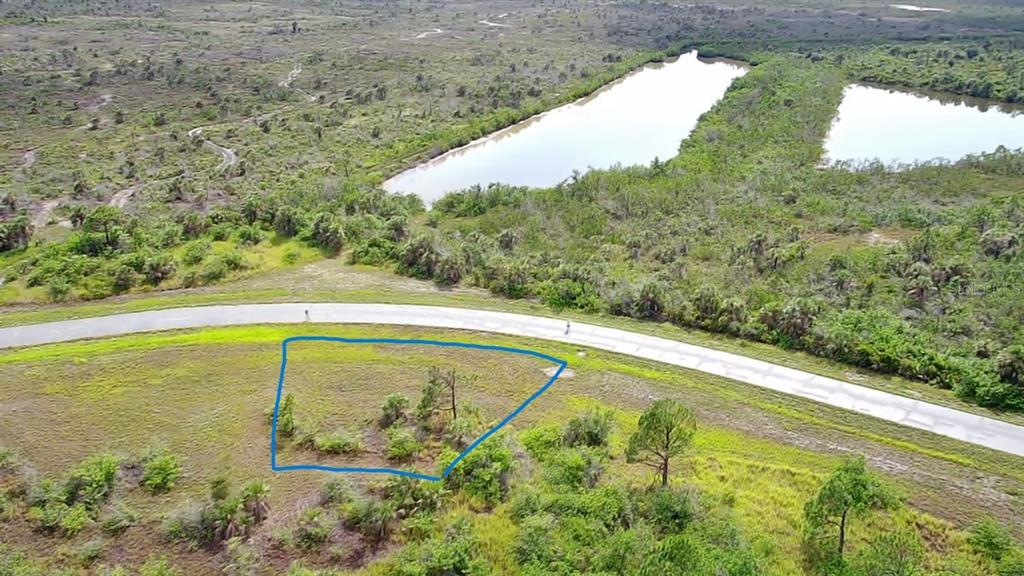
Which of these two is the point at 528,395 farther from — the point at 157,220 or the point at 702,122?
the point at 702,122

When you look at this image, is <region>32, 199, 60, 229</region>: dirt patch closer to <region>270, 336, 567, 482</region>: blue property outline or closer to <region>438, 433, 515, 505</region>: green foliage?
<region>270, 336, 567, 482</region>: blue property outline

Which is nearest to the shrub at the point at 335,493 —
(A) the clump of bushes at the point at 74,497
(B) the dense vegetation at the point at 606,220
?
(A) the clump of bushes at the point at 74,497

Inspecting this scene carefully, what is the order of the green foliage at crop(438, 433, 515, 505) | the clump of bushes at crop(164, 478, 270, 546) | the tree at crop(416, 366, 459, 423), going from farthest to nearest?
the tree at crop(416, 366, 459, 423), the green foliage at crop(438, 433, 515, 505), the clump of bushes at crop(164, 478, 270, 546)

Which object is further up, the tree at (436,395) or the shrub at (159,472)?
the tree at (436,395)

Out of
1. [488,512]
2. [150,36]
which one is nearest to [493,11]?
[150,36]

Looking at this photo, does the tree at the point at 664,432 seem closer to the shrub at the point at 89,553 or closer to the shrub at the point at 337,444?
the shrub at the point at 337,444

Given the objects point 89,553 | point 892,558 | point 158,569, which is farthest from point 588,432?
point 89,553

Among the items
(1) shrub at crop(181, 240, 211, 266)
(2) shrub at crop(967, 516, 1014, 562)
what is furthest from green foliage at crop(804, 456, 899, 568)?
(1) shrub at crop(181, 240, 211, 266)

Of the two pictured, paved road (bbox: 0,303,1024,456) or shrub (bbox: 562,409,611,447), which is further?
paved road (bbox: 0,303,1024,456)
